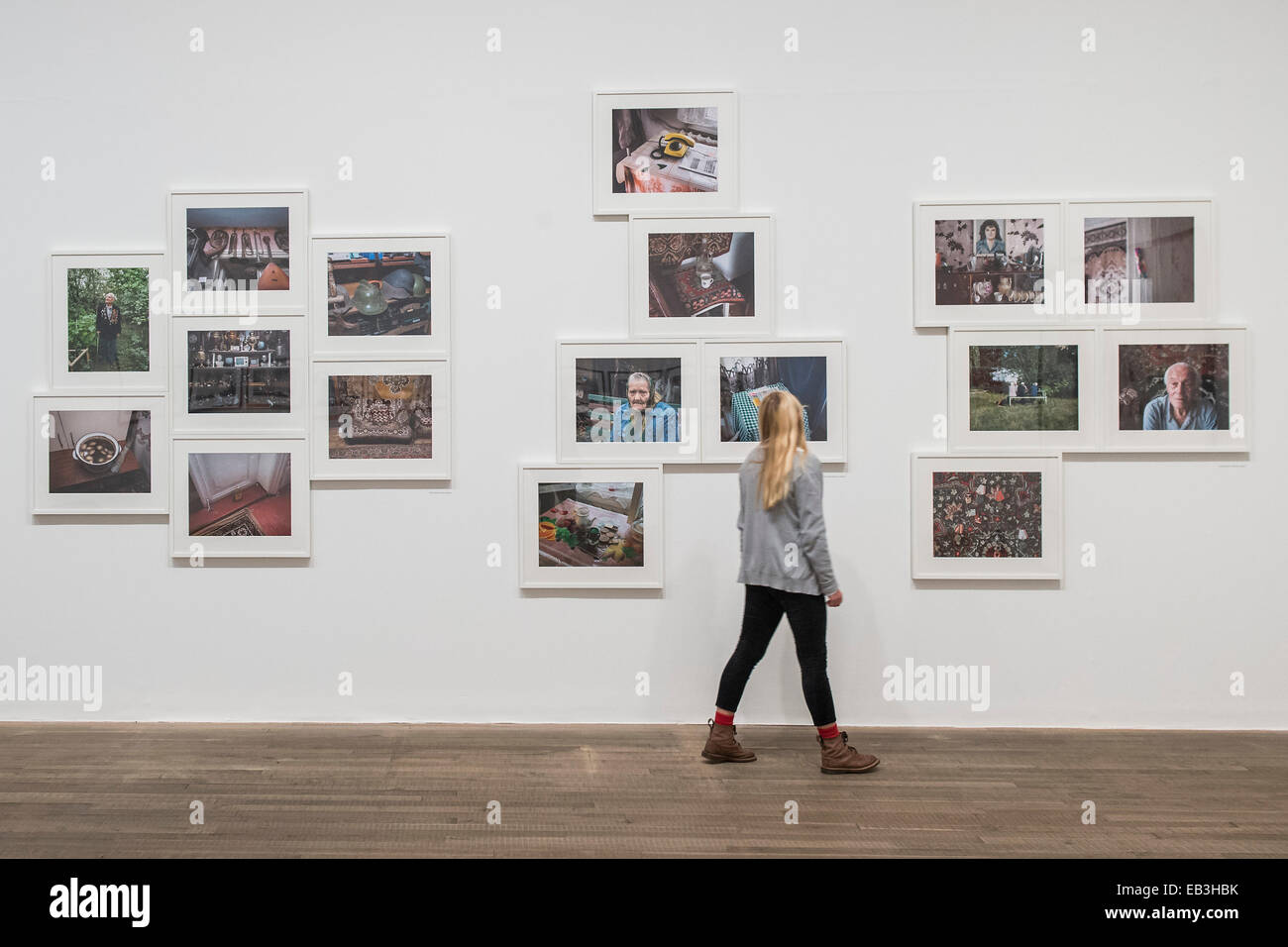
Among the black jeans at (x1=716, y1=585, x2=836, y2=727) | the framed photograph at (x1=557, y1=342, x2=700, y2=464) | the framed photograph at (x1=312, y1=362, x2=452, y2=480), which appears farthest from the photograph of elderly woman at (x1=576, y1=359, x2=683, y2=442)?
the black jeans at (x1=716, y1=585, x2=836, y2=727)

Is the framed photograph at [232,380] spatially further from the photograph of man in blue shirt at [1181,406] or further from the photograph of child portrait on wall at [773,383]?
the photograph of man in blue shirt at [1181,406]

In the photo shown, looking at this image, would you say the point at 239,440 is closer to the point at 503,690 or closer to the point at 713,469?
the point at 503,690

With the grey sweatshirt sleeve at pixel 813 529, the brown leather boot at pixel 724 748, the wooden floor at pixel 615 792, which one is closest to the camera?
the wooden floor at pixel 615 792

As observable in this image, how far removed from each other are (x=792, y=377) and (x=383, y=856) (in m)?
2.88

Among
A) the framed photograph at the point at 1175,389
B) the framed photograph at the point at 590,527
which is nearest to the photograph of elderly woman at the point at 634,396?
the framed photograph at the point at 590,527

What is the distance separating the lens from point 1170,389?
4418mm

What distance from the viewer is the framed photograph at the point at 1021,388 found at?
4426 millimetres

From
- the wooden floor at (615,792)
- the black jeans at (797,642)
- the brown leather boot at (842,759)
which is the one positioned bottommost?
the wooden floor at (615,792)

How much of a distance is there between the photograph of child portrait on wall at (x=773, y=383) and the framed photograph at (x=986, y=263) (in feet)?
2.03

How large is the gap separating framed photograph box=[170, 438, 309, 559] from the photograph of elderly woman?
1.56 meters

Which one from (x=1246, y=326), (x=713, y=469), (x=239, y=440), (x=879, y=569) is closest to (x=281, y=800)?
(x=239, y=440)

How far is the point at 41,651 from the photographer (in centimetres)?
459

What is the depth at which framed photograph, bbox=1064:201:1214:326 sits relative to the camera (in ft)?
14.5

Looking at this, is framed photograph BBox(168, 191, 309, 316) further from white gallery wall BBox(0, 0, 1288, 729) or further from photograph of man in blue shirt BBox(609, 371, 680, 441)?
photograph of man in blue shirt BBox(609, 371, 680, 441)
